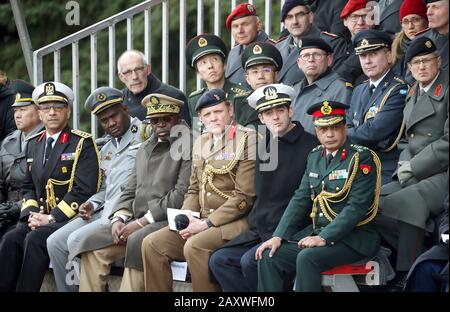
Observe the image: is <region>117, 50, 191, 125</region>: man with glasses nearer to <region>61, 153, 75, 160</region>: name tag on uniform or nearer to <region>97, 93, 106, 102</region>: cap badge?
<region>97, 93, 106, 102</region>: cap badge

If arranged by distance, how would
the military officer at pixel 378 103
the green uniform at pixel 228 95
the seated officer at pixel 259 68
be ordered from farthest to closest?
1. the green uniform at pixel 228 95
2. the seated officer at pixel 259 68
3. the military officer at pixel 378 103

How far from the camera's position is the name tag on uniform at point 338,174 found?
1041 centimetres

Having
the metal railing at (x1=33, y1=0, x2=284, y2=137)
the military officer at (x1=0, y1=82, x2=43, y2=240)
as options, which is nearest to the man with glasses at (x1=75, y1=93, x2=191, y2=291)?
the military officer at (x1=0, y1=82, x2=43, y2=240)

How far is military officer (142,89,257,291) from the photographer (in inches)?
434

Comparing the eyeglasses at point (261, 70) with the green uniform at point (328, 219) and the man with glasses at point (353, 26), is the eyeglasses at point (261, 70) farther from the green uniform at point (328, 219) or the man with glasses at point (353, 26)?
the green uniform at point (328, 219)

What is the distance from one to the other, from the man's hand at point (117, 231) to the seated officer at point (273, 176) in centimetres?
113

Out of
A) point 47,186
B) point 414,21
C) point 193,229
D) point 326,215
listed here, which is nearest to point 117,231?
point 193,229

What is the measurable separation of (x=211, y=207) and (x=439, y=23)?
2.17 metres

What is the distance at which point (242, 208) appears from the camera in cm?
1112

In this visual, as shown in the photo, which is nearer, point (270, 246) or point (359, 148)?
point (359, 148)

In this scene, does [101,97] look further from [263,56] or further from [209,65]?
[263,56]

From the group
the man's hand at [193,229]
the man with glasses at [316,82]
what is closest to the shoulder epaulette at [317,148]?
the man with glasses at [316,82]

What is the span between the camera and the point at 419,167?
10.5 metres

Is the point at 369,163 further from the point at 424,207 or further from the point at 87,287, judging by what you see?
the point at 87,287
